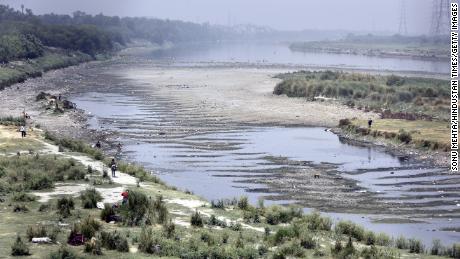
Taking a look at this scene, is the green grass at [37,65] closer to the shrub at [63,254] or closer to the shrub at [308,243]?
the shrub at [63,254]

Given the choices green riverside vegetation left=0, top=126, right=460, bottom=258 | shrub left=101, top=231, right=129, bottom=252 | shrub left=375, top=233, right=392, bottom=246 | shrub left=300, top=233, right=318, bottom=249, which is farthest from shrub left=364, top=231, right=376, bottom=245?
shrub left=101, top=231, right=129, bottom=252

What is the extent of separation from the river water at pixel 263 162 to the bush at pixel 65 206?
12784mm

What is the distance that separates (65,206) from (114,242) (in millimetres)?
6841

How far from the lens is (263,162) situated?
59.8m


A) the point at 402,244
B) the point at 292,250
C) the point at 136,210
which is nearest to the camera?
the point at 292,250

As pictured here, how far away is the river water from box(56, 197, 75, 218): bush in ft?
41.9

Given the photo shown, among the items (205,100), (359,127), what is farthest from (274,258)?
(205,100)

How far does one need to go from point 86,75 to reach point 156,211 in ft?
379

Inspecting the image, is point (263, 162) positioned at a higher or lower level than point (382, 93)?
lower

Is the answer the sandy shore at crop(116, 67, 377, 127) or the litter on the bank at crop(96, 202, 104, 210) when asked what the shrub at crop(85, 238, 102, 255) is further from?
the sandy shore at crop(116, 67, 377, 127)

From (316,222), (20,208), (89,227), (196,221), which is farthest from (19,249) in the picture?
(316,222)

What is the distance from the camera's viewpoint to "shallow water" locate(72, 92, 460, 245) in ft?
152

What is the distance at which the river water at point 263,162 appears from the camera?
4300 centimetres

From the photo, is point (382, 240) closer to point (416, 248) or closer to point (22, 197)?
point (416, 248)
